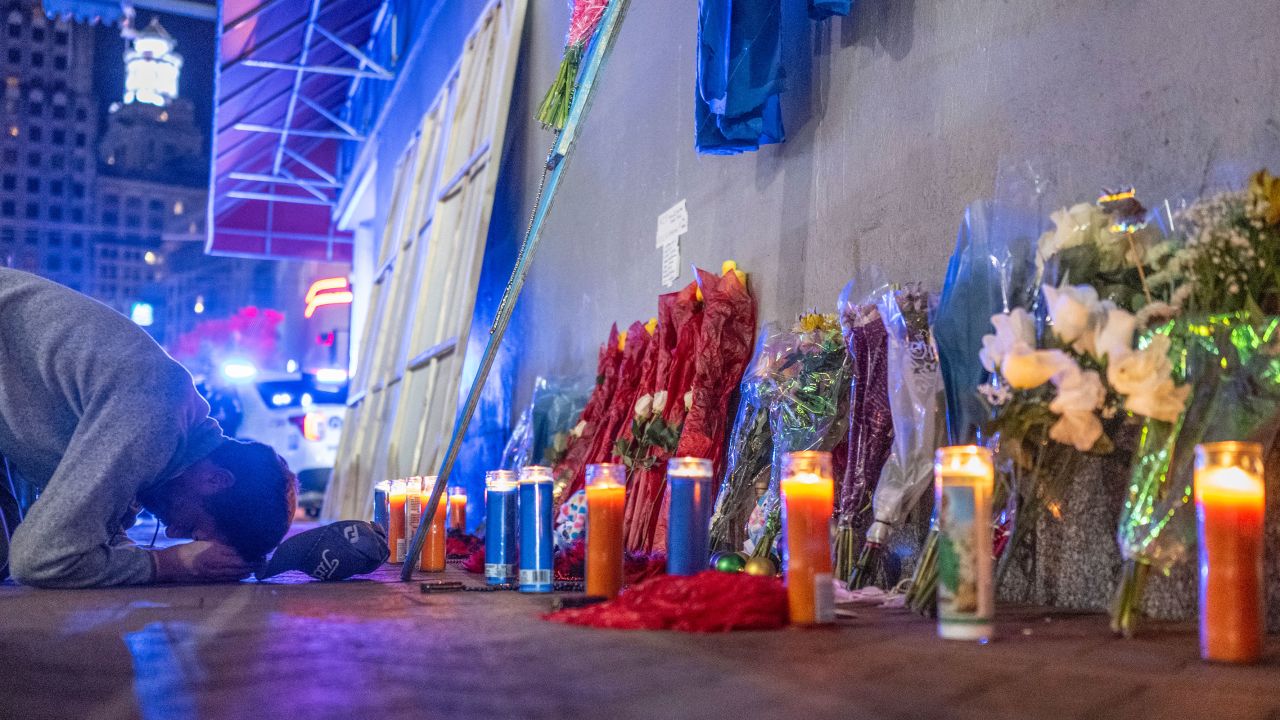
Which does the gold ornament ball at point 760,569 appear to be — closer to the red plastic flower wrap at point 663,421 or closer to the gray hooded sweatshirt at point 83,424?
the gray hooded sweatshirt at point 83,424

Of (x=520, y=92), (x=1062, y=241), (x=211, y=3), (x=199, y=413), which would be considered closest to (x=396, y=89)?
(x=211, y=3)

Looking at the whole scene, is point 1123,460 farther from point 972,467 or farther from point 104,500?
point 104,500

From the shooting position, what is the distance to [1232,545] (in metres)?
1.47

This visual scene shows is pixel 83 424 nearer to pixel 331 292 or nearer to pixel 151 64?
pixel 151 64

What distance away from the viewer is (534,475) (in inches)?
95.0

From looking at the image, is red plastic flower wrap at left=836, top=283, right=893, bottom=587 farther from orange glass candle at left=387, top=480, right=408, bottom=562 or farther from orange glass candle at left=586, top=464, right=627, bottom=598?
orange glass candle at left=387, top=480, right=408, bottom=562

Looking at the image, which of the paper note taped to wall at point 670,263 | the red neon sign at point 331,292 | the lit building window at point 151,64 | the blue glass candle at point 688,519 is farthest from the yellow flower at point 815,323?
the red neon sign at point 331,292

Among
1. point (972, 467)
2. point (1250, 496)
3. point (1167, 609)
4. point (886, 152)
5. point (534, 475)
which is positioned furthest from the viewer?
point (886, 152)

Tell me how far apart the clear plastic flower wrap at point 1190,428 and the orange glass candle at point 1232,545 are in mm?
198

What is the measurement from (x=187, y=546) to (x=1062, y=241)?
2.07 m

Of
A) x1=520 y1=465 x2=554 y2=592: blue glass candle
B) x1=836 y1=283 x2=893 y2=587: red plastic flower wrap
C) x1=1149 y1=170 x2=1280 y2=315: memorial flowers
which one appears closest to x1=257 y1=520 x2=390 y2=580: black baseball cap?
x1=520 y1=465 x2=554 y2=592: blue glass candle

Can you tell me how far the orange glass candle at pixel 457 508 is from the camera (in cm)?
412

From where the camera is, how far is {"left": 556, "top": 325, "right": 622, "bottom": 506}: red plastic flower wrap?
14.1 feet

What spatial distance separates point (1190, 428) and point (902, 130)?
140 cm
